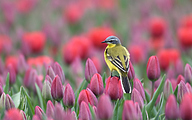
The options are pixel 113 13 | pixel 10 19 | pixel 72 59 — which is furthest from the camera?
pixel 113 13

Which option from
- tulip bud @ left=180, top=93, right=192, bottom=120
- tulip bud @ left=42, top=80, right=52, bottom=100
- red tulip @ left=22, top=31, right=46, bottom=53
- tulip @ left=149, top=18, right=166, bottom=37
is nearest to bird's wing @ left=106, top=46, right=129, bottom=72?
tulip bud @ left=42, top=80, right=52, bottom=100

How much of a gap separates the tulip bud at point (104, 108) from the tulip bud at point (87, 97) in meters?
0.19

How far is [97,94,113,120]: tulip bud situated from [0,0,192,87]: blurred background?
2.72 feet

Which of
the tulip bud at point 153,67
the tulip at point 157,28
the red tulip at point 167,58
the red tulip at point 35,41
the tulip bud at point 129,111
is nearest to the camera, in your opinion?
the tulip bud at point 129,111

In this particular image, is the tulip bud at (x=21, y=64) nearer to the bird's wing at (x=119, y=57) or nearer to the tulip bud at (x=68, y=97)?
the bird's wing at (x=119, y=57)

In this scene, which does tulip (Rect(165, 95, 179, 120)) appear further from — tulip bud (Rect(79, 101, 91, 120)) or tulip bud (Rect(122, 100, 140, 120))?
tulip bud (Rect(79, 101, 91, 120))

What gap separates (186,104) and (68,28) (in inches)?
135

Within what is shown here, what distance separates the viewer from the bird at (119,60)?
147 cm

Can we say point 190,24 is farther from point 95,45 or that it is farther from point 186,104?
point 186,104

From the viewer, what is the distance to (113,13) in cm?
461

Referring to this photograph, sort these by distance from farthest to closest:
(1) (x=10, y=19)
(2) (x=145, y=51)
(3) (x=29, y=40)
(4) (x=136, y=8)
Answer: (4) (x=136, y=8), (1) (x=10, y=19), (3) (x=29, y=40), (2) (x=145, y=51)

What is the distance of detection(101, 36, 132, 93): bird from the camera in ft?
4.83

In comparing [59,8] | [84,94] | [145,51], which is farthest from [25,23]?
[84,94]

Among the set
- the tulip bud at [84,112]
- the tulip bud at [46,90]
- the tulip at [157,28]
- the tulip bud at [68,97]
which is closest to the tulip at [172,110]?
the tulip bud at [84,112]
